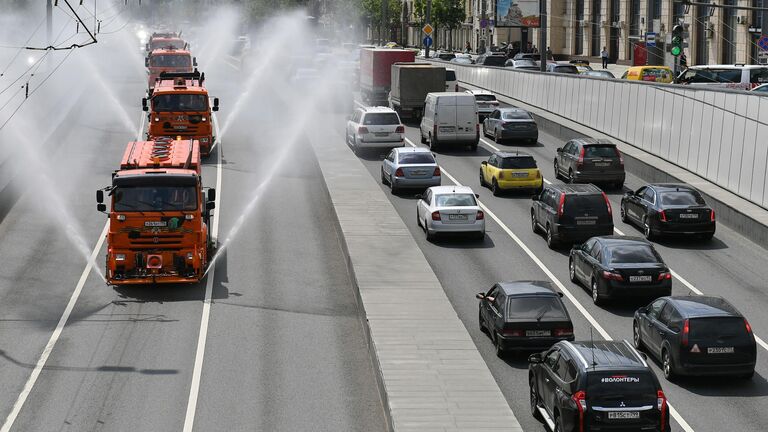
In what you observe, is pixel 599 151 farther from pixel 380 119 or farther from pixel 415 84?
pixel 415 84

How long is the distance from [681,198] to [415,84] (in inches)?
1034

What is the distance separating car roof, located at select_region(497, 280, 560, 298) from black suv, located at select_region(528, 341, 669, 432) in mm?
5384

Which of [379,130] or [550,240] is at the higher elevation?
[379,130]

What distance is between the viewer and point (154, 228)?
3023 cm

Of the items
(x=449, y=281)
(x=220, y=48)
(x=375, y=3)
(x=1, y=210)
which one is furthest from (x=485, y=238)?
(x=375, y=3)

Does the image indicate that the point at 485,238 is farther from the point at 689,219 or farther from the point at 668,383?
the point at 668,383

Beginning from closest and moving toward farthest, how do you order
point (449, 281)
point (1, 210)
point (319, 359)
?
point (319, 359) < point (449, 281) < point (1, 210)

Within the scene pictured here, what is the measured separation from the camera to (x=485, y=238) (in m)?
37.5

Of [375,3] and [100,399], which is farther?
[375,3]

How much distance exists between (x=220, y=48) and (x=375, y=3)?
30.6 metres

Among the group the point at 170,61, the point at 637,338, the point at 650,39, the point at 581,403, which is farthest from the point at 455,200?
the point at 650,39

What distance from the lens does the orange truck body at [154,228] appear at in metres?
30.2

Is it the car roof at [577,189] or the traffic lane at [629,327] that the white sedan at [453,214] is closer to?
the traffic lane at [629,327]

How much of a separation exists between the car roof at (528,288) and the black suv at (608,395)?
212 inches
